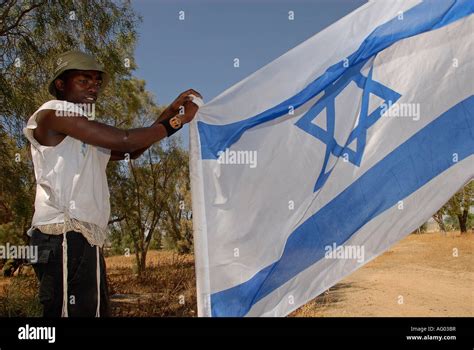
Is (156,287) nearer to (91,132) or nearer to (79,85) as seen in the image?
(79,85)

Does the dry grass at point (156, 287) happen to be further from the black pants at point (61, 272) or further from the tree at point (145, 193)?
the black pants at point (61, 272)

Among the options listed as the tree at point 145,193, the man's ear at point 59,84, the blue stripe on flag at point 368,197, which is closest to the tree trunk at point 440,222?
the tree at point 145,193

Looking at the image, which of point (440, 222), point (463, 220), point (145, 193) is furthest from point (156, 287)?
point (440, 222)

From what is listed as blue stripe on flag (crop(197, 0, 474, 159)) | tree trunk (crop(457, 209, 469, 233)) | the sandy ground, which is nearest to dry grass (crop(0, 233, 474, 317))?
the sandy ground

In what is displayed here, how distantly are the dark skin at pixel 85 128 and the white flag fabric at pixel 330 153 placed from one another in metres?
0.69

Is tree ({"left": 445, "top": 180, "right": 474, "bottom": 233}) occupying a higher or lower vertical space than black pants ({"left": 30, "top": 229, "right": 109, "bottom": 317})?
higher

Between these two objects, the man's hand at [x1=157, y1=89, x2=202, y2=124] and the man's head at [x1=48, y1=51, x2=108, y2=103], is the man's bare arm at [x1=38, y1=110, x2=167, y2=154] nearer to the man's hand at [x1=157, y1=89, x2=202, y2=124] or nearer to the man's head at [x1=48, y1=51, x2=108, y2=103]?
the man's head at [x1=48, y1=51, x2=108, y2=103]

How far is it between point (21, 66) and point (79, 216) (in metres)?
5.50

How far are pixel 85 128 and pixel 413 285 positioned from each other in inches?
565

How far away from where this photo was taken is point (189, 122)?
11.3 feet

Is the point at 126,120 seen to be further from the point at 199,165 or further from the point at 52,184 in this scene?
the point at 52,184

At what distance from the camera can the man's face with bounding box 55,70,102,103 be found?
2.86 metres

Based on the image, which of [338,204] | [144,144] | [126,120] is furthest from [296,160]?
[126,120]

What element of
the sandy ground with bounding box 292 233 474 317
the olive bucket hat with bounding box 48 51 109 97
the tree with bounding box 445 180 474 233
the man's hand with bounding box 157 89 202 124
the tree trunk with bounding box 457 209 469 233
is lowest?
the sandy ground with bounding box 292 233 474 317
